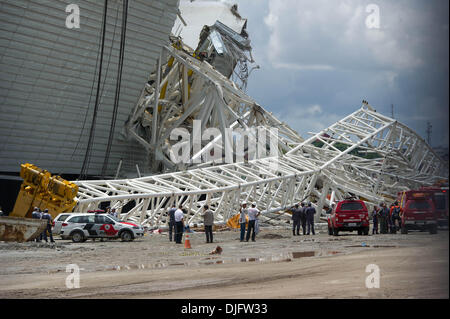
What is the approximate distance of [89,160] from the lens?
126ft

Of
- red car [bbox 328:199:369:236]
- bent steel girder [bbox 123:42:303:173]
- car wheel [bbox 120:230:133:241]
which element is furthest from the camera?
bent steel girder [bbox 123:42:303:173]

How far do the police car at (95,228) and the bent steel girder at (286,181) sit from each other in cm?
187

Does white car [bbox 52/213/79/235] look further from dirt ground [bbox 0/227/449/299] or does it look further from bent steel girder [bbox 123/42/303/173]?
bent steel girder [bbox 123/42/303/173]

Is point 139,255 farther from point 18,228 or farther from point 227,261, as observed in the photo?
point 18,228

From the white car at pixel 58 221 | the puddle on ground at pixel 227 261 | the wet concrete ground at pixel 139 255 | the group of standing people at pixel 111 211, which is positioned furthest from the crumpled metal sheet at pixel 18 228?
the puddle on ground at pixel 227 261

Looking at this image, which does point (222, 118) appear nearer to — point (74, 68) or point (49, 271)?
point (74, 68)

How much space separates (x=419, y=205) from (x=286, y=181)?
29.9 ft

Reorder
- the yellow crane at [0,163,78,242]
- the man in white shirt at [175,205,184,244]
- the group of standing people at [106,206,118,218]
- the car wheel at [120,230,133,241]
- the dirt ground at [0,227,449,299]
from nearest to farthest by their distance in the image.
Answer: the dirt ground at [0,227,449,299] → the man in white shirt at [175,205,184,244] → the car wheel at [120,230,133,241] → the yellow crane at [0,163,78,242] → the group of standing people at [106,206,118,218]

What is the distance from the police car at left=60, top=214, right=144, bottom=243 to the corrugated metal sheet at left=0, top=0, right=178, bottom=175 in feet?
39.3

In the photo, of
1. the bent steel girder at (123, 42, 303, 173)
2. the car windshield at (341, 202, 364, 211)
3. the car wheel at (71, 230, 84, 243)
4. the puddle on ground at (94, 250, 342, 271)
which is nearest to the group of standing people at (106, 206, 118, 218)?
the car wheel at (71, 230, 84, 243)

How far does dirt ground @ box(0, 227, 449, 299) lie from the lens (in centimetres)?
805

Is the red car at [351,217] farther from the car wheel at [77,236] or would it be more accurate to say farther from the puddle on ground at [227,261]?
the car wheel at [77,236]

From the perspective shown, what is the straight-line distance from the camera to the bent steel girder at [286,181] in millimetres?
27062
